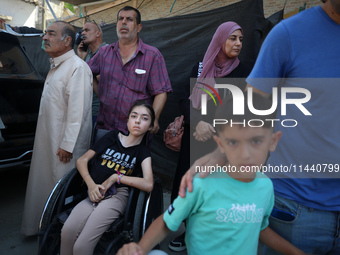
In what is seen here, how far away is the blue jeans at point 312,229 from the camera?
1.20 meters

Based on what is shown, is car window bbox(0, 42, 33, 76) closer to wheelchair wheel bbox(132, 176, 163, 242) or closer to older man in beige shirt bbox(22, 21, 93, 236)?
older man in beige shirt bbox(22, 21, 93, 236)

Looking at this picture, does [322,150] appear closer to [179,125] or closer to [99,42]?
[179,125]

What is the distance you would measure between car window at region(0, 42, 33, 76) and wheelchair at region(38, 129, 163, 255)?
229 cm

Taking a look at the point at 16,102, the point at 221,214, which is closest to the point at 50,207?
the point at 221,214

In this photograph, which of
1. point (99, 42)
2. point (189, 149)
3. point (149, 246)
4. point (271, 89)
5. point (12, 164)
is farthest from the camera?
point (99, 42)

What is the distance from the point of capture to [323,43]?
3.80ft

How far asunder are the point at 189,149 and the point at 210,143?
0.42m

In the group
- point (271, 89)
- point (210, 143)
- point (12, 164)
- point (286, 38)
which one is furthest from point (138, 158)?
point (12, 164)

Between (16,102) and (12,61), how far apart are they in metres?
0.70

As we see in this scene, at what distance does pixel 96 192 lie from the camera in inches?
80.7

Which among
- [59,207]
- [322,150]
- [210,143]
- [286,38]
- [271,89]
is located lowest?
[59,207]

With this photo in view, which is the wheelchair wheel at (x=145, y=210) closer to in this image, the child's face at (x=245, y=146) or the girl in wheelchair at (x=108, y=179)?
the girl in wheelchair at (x=108, y=179)

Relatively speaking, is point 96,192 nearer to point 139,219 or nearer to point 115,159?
point 115,159

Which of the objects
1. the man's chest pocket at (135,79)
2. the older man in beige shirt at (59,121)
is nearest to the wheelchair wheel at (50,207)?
the older man in beige shirt at (59,121)
